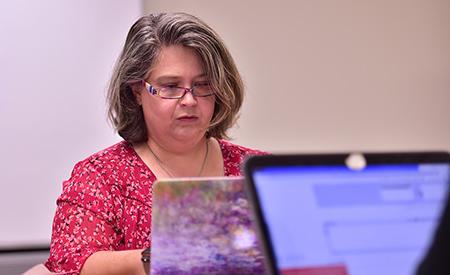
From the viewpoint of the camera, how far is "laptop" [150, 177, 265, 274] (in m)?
0.90

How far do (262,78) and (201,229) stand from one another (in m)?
1.92

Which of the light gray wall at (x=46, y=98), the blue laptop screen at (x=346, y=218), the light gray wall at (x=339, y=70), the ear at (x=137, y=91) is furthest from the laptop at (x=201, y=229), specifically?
the light gray wall at (x=339, y=70)

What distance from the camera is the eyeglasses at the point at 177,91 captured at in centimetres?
158

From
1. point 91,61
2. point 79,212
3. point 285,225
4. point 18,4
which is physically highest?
point 18,4

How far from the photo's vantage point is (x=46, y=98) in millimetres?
2348

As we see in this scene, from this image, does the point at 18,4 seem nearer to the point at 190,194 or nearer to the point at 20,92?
the point at 20,92

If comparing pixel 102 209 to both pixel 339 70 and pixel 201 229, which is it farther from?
pixel 339 70

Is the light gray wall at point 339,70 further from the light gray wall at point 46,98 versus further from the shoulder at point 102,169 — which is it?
the shoulder at point 102,169

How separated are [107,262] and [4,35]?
136cm

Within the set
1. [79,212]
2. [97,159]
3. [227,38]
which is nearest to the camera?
[79,212]

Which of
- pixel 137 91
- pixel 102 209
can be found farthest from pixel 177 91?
pixel 102 209

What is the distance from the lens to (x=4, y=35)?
2.32 metres

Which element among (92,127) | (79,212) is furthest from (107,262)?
(92,127)

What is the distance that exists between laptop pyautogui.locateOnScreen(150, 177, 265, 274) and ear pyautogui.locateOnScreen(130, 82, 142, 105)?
80 centimetres
